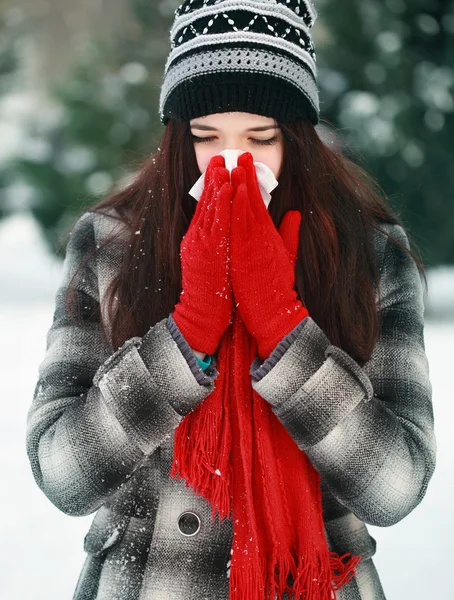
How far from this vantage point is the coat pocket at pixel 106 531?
4.58ft

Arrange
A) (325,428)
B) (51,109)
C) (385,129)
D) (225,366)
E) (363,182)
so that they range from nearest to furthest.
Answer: (325,428) → (225,366) → (363,182) → (385,129) → (51,109)

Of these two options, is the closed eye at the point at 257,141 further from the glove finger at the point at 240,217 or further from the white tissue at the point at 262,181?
the glove finger at the point at 240,217

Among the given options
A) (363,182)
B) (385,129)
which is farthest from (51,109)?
(363,182)

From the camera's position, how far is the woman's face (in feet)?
4.80

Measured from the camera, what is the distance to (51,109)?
31.1 ft

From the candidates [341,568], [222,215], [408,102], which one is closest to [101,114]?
[408,102]

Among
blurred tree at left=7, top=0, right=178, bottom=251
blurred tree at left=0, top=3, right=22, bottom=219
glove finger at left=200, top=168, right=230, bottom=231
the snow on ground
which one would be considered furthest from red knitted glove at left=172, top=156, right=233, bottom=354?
blurred tree at left=0, top=3, right=22, bottom=219

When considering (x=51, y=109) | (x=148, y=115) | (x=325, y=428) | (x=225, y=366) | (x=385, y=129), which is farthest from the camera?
(x=51, y=109)

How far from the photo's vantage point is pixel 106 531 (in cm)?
141

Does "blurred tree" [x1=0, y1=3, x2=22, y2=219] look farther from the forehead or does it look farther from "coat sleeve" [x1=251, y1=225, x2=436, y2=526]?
"coat sleeve" [x1=251, y1=225, x2=436, y2=526]

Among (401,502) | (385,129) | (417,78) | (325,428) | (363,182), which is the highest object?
(417,78)

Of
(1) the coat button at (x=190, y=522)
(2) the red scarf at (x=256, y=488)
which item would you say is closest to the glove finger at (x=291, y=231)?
(2) the red scarf at (x=256, y=488)

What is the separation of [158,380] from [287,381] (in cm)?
23

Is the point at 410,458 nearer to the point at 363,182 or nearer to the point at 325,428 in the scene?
the point at 325,428
